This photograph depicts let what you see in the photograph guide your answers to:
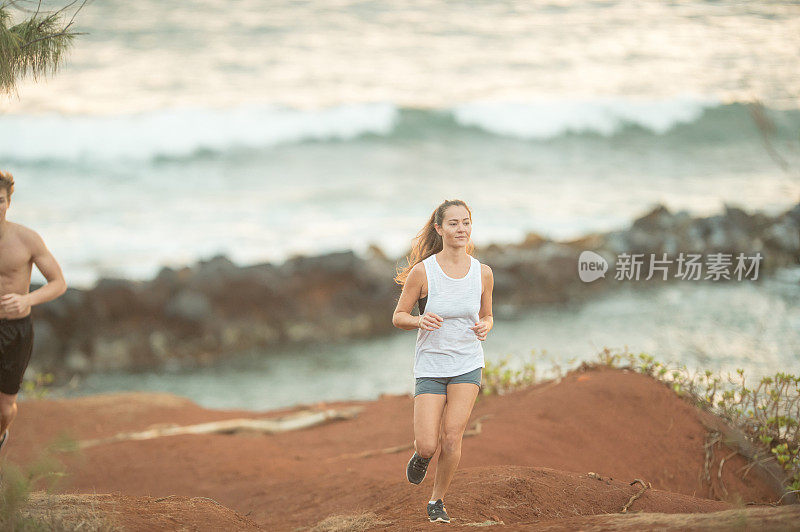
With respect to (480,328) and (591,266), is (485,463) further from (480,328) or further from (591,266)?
(591,266)

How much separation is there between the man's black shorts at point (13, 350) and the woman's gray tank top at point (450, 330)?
304cm

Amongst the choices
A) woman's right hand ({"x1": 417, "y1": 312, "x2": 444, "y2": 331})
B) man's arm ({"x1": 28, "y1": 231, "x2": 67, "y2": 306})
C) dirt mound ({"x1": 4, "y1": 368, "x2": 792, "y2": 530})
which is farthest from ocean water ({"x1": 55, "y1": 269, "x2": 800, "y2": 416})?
woman's right hand ({"x1": 417, "y1": 312, "x2": 444, "y2": 331})

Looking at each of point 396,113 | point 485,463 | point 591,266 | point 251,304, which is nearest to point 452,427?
point 485,463

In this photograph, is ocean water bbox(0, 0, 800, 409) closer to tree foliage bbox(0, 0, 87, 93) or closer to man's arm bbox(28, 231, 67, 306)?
man's arm bbox(28, 231, 67, 306)

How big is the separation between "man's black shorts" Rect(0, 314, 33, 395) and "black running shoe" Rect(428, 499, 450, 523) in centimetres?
314

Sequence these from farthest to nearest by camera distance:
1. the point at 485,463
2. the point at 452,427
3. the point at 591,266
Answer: the point at 591,266 < the point at 485,463 < the point at 452,427

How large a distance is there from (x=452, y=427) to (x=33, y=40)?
3.81m

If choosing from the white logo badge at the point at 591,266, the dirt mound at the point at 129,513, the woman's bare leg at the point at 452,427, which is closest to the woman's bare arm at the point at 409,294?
the woman's bare leg at the point at 452,427

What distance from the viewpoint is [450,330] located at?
4484 mm

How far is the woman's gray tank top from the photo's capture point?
4461 millimetres

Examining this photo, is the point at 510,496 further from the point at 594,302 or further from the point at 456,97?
the point at 456,97

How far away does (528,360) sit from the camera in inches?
456

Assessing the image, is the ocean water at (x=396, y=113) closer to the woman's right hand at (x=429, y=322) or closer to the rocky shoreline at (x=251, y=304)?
the rocky shoreline at (x=251, y=304)

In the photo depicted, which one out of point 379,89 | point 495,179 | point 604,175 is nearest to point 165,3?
point 379,89
